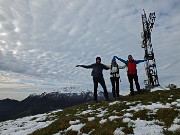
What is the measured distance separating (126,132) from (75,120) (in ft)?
15.3

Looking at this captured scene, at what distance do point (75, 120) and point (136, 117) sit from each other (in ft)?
12.2

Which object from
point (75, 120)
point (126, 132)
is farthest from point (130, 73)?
point (126, 132)

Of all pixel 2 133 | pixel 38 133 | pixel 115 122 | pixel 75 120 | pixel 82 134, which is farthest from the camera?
pixel 2 133

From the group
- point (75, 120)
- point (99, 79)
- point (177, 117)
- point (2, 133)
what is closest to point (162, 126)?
point (177, 117)

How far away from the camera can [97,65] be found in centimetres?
2172

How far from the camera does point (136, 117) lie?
12055 millimetres

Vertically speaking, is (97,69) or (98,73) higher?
(97,69)

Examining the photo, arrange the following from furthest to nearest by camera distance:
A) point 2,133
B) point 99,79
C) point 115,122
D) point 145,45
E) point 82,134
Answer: point 145,45 → point 99,79 → point 2,133 → point 115,122 → point 82,134

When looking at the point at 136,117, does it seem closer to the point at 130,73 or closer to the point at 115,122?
the point at 115,122

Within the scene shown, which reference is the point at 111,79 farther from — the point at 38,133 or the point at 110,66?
the point at 38,133

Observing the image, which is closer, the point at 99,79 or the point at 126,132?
the point at 126,132

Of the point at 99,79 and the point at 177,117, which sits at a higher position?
the point at 99,79

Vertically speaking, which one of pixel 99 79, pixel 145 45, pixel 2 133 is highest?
pixel 145 45

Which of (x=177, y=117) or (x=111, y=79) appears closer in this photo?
(x=177, y=117)
